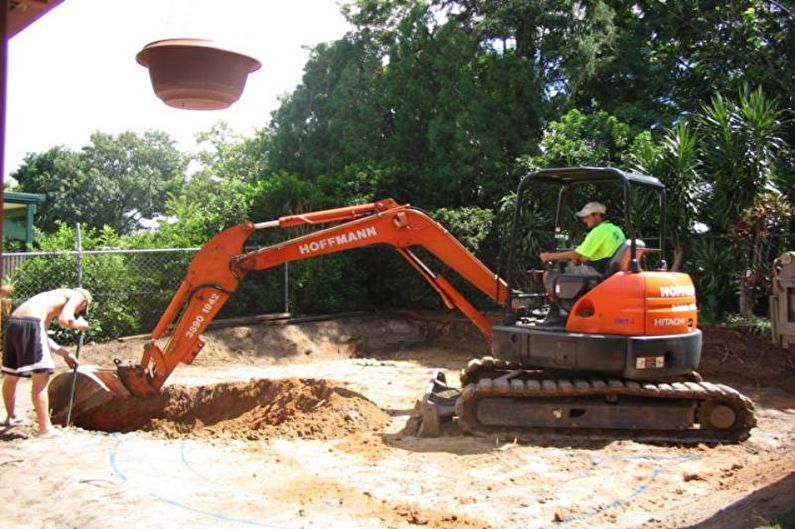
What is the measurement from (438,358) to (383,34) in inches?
478

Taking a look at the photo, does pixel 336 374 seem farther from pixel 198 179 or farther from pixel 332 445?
pixel 198 179

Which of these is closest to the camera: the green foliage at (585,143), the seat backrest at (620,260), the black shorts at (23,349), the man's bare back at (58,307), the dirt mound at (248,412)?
the seat backrest at (620,260)

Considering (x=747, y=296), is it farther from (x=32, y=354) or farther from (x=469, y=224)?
(x=32, y=354)

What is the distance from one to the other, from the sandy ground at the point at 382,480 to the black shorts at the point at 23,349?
1.91 ft

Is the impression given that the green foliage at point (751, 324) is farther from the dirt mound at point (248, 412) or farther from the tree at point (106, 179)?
the tree at point (106, 179)

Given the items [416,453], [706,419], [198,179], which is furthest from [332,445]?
[198,179]

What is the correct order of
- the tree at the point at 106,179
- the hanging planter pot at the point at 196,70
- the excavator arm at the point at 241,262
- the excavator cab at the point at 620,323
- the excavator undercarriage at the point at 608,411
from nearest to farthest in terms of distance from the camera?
1. the hanging planter pot at the point at 196,70
2. the excavator cab at the point at 620,323
3. the excavator undercarriage at the point at 608,411
4. the excavator arm at the point at 241,262
5. the tree at the point at 106,179

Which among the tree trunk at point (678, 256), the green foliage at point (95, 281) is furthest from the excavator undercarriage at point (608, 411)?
the green foliage at point (95, 281)

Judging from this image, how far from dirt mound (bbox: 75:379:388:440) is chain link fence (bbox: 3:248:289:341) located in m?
2.86

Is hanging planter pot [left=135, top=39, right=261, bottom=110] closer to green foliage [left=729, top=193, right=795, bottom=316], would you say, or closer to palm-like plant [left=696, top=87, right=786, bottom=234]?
green foliage [left=729, top=193, right=795, bottom=316]

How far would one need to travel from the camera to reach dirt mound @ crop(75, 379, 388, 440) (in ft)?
25.0

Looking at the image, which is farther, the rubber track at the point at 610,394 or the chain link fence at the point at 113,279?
the chain link fence at the point at 113,279

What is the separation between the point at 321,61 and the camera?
77.2ft

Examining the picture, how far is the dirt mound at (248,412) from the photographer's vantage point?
25.0ft
